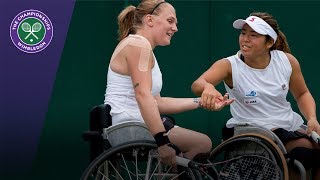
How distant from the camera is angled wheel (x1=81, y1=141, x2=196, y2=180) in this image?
4238 millimetres

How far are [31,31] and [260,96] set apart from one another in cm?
195

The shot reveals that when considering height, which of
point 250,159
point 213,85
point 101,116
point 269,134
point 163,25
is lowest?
point 250,159

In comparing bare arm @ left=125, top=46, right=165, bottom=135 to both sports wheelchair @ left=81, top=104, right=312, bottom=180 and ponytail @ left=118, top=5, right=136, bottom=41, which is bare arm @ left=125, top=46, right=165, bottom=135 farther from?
ponytail @ left=118, top=5, right=136, bottom=41

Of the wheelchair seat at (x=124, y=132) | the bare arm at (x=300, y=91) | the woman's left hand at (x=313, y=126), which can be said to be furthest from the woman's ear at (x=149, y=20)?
the woman's left hand at (x=313, y=126)

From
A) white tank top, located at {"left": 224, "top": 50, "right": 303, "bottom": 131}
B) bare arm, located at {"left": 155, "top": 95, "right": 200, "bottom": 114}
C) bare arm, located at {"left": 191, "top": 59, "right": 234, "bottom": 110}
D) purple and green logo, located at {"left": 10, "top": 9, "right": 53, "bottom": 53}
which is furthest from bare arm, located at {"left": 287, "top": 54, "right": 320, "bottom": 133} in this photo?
purple and green logo, located at {"left": 10, "top": 9, "right": 53, "bottom": 53}

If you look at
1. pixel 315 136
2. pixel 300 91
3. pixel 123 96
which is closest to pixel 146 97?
pixel 123 96

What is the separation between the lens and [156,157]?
14.0ft

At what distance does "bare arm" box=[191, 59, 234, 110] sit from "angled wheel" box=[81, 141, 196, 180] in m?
0.33

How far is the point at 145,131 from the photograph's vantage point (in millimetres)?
4359

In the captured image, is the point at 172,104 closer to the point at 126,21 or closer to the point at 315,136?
the point at 126,21

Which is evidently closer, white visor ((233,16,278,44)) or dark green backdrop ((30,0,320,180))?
white visor ((233,16,278,44))

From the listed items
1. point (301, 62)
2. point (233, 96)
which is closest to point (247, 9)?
point (301, 62)

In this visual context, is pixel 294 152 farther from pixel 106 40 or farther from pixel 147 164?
pixel 106 40

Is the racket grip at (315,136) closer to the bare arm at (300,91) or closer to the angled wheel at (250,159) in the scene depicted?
the bare arm at (300,91)
